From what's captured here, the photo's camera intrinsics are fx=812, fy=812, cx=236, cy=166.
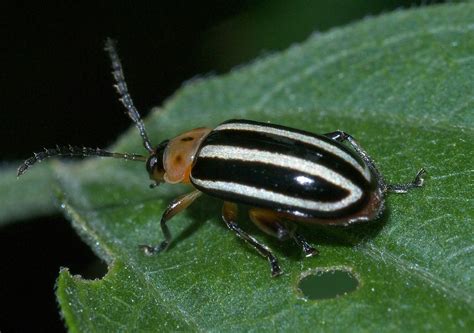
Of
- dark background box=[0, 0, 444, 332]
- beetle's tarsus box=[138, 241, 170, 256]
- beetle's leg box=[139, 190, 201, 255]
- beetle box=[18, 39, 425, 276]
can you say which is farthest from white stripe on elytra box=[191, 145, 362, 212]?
dark background box=[0, 0, 444, 332]

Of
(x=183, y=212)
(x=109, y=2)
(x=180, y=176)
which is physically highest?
(x=109, y=2)

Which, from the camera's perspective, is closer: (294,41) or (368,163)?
(368,163)

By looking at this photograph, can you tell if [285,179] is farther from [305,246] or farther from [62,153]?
[62,153]

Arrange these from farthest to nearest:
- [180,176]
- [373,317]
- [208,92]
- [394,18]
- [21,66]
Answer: [21,66] < [208,92] < [394,18] < [180,176] < [373,317]

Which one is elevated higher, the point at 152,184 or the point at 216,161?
the point at 216,161

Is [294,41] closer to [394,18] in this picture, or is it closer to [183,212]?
[394,18]

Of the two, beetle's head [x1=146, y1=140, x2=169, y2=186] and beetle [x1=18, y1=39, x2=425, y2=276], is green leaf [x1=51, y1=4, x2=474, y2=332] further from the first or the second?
beetle's head [x1=146, y1=140, x2=169, y2=186]

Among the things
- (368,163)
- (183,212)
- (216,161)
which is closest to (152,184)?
(183,212)

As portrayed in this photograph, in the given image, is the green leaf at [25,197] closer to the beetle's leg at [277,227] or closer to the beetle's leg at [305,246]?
the beetle's leg at [277,227]
